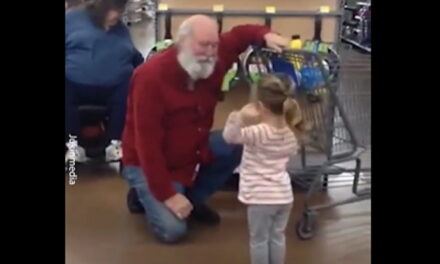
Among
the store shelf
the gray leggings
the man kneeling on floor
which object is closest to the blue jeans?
the man kneeling on floor

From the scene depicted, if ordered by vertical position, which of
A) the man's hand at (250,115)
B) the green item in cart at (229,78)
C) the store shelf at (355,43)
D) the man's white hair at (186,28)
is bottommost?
the man's hand at (250,115)

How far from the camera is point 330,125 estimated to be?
70.8 inches

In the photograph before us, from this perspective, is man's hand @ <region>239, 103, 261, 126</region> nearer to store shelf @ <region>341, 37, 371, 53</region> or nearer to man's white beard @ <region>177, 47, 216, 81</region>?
man's white beard @ <region>177, 47, 216, 81</region>

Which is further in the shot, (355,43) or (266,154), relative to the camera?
(355,43)

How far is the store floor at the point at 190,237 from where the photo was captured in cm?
172

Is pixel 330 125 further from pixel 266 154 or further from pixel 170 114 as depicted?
pixel 170 114

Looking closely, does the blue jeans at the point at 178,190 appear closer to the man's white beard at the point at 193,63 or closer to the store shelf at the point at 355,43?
the man's white beard at the point at 193,63

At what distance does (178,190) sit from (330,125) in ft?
1.36

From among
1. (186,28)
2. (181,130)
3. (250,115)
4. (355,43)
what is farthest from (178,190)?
(355,43)

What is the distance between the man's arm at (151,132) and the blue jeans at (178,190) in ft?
0.07

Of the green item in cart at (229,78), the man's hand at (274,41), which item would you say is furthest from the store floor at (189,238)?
the man's hand at (274,41)

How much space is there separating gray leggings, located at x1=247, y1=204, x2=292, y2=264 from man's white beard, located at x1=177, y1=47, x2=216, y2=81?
1.10ft
